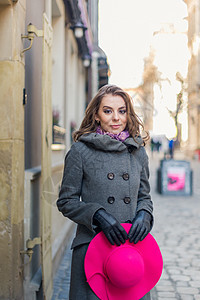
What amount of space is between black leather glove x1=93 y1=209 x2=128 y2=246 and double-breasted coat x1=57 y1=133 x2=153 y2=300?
0.53ft

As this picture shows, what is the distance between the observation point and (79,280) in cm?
226

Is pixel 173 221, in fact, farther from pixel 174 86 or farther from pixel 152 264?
pixel 174 86

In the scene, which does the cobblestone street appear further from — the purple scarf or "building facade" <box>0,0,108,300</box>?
the purple scarf


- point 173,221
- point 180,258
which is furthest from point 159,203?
point 180,258

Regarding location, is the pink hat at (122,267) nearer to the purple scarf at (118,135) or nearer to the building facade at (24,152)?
the purple scarf at (118,135)

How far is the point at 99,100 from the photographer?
2387 millimetres

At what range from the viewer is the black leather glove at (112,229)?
206cm

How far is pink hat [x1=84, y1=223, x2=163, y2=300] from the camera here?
2037 mm

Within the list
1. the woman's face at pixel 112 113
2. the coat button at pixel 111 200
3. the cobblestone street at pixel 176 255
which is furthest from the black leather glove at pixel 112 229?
the cobblestone street at pixel 176 255

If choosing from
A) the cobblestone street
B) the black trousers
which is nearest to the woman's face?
the black trousers

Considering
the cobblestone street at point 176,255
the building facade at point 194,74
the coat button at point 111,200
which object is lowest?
the cobblestone street at point 176,255

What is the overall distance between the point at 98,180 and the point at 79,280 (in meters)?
0.57

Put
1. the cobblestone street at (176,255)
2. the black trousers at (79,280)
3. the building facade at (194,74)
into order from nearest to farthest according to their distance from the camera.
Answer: the black trousers at (79,280) < the cobblestone street at (176,255) < the building facade at (194,74)

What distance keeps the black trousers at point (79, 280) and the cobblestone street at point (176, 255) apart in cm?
189
